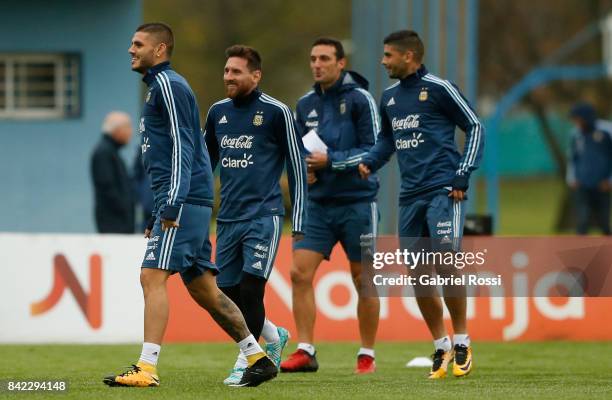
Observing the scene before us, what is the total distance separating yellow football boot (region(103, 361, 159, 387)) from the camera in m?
9.07

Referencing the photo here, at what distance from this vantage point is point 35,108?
74.3 feet

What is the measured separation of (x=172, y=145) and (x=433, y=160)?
2.16m

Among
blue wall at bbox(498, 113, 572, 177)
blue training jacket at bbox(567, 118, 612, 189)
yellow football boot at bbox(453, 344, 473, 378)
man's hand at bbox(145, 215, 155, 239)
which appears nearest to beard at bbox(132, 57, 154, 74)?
man's hand at bbox(145, 215, 155, 239)

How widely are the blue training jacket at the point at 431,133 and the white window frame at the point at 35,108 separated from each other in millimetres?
12618

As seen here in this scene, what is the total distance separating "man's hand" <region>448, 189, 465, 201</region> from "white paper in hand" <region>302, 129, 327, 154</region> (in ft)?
4.13

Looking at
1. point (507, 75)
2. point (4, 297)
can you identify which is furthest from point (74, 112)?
point (507, 75)

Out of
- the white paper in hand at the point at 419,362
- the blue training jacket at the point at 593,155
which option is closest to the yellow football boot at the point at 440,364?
the white paper in hand at the point at 419,362

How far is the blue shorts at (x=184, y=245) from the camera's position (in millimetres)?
9133

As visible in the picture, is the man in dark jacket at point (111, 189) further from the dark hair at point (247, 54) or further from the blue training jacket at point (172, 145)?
the blue training jacket at point (172, 145)

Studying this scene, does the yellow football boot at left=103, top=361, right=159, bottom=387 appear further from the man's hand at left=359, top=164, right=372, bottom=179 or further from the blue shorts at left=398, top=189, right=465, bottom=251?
the man's hand at left=359, top=164, right=372, bottom=179

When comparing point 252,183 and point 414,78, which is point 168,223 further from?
point 414,78

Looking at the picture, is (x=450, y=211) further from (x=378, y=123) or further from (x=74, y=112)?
(x=74, y=112)

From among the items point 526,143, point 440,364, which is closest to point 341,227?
point 440,364

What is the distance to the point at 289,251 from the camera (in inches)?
567
